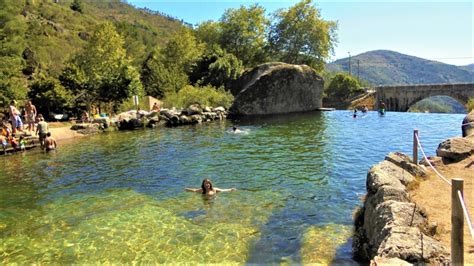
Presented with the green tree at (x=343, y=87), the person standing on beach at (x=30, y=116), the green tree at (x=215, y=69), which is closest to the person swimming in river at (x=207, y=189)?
the person standing on beach at (x=30, y=116)

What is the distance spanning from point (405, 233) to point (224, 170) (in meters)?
11.2

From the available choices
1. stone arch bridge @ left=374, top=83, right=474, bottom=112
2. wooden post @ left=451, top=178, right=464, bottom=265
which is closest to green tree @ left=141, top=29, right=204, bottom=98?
stone arch bridge @ left=374, top=83, right=474, bottom=112

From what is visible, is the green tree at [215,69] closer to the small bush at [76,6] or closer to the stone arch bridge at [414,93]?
the stone arch bridge at [414,93]

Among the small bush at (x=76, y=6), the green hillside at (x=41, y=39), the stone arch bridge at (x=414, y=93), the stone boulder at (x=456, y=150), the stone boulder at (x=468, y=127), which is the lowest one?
the stone boulder at (x=456, y=150)

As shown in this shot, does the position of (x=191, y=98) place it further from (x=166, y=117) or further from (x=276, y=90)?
(x=276, y=90)

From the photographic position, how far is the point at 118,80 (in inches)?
1513

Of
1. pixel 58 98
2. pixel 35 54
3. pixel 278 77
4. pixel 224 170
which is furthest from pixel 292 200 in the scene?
pixel 35 54

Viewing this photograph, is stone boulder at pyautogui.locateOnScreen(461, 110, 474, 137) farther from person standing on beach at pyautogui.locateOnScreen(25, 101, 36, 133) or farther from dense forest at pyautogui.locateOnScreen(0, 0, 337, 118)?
person standing on beach at pyautogui.locateOnScreen(25, 101, 36, 133)

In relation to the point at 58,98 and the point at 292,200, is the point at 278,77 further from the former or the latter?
the point at 292,200

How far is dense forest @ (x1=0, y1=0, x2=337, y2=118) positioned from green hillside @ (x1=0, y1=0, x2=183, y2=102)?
0.48 feet

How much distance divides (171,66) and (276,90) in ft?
51.5

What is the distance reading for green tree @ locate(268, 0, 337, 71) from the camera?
63250 millimetres

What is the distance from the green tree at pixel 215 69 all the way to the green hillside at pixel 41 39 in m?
11.1

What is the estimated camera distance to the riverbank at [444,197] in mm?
7297
